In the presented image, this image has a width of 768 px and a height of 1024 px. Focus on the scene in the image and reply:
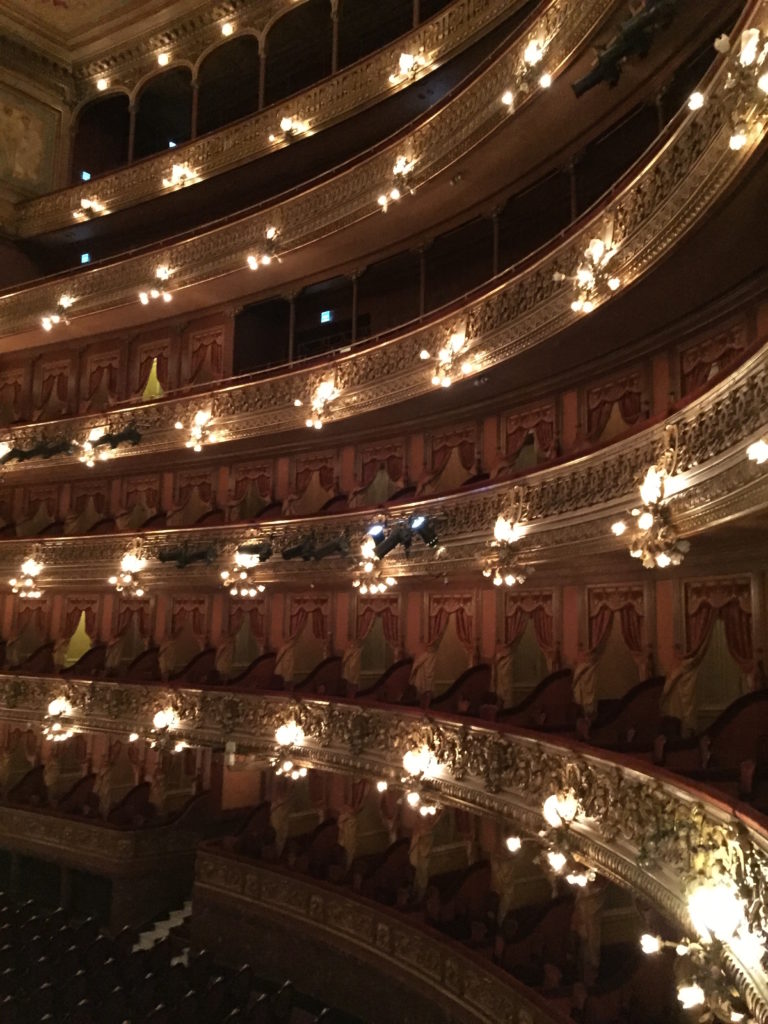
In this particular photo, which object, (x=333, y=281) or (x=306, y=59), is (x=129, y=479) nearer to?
(x=333, y=281)

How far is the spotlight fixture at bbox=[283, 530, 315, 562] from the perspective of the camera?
498 inches

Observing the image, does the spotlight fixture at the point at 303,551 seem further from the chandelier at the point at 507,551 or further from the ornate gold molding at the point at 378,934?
the ornate gold molding at the point at 378,934

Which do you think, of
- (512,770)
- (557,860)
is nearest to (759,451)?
(557,860)

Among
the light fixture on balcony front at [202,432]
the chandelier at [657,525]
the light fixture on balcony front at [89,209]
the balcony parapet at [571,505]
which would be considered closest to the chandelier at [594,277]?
the balcony parapet at [571,505]

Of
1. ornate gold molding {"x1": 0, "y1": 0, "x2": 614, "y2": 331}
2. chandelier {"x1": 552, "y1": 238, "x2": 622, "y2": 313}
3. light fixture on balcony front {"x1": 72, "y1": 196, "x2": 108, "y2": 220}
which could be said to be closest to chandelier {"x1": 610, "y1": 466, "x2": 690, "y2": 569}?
chandelier {"x1": 552, "y1": 238, "x2": 622, "y2": 313}

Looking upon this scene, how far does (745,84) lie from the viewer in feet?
17.8

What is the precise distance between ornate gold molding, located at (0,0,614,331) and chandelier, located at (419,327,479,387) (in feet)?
3.33

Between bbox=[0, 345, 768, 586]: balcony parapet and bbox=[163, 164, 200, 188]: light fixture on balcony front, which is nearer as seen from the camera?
bbox=[0, 345, 768, 586]: balcony parapet

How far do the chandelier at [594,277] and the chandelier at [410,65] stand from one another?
685 cm

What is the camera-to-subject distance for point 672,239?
719 centimetres

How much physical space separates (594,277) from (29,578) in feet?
44.0

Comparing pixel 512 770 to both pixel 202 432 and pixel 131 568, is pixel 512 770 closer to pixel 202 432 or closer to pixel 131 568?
pixel 202 432

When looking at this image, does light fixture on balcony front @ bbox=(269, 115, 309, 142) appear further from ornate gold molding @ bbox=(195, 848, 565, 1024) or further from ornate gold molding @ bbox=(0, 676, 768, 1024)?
ornate gold molding @ bbox=(195, 848, 565, 1024)

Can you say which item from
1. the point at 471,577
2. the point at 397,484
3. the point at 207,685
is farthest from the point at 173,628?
the point at 471,577
